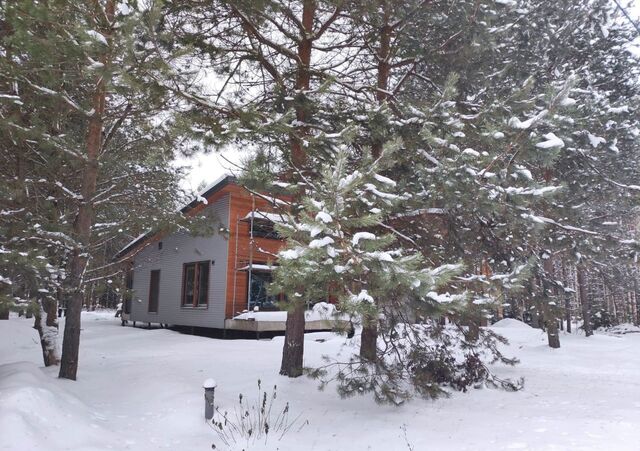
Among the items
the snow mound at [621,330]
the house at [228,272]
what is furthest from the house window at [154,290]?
the snow mound at [621,330]

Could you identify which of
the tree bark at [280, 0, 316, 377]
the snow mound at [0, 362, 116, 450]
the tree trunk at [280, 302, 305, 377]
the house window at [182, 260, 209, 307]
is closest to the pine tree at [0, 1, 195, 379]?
the snow mound at [0, 362, 116, 450]

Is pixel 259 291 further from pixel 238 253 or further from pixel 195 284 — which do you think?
pixel 195 284

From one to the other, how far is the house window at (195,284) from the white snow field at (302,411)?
21.0 ft

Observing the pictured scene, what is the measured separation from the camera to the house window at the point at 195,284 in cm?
1558

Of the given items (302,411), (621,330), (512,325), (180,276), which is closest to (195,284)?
(180,276)

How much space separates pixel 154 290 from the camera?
1944 centimetres

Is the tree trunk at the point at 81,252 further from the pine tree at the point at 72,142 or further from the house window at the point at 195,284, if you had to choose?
the house window at the point at 195,284

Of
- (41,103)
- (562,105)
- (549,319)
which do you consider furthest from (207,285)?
(562,105)

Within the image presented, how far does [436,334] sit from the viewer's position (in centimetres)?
616

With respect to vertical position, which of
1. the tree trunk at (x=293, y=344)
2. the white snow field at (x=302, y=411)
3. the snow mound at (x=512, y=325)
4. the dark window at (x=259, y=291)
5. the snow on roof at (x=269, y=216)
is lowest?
the white snow field at (x=302, y=411)

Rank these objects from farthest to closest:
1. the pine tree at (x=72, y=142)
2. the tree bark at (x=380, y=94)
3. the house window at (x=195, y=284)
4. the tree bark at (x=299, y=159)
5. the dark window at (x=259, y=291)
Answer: the house window at (x=195, y=284) < the dark window at (x=259, y=291) < the tree bark at (x=299, y=159) < the tree bark at (x=380, y=94) < the pine tree at (x=72, y=142)

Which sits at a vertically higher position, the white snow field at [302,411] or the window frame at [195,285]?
the window frame at [195,285]

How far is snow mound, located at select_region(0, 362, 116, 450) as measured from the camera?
13.0ft

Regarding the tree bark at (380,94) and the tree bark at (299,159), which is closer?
the tree bark at (380,94)
